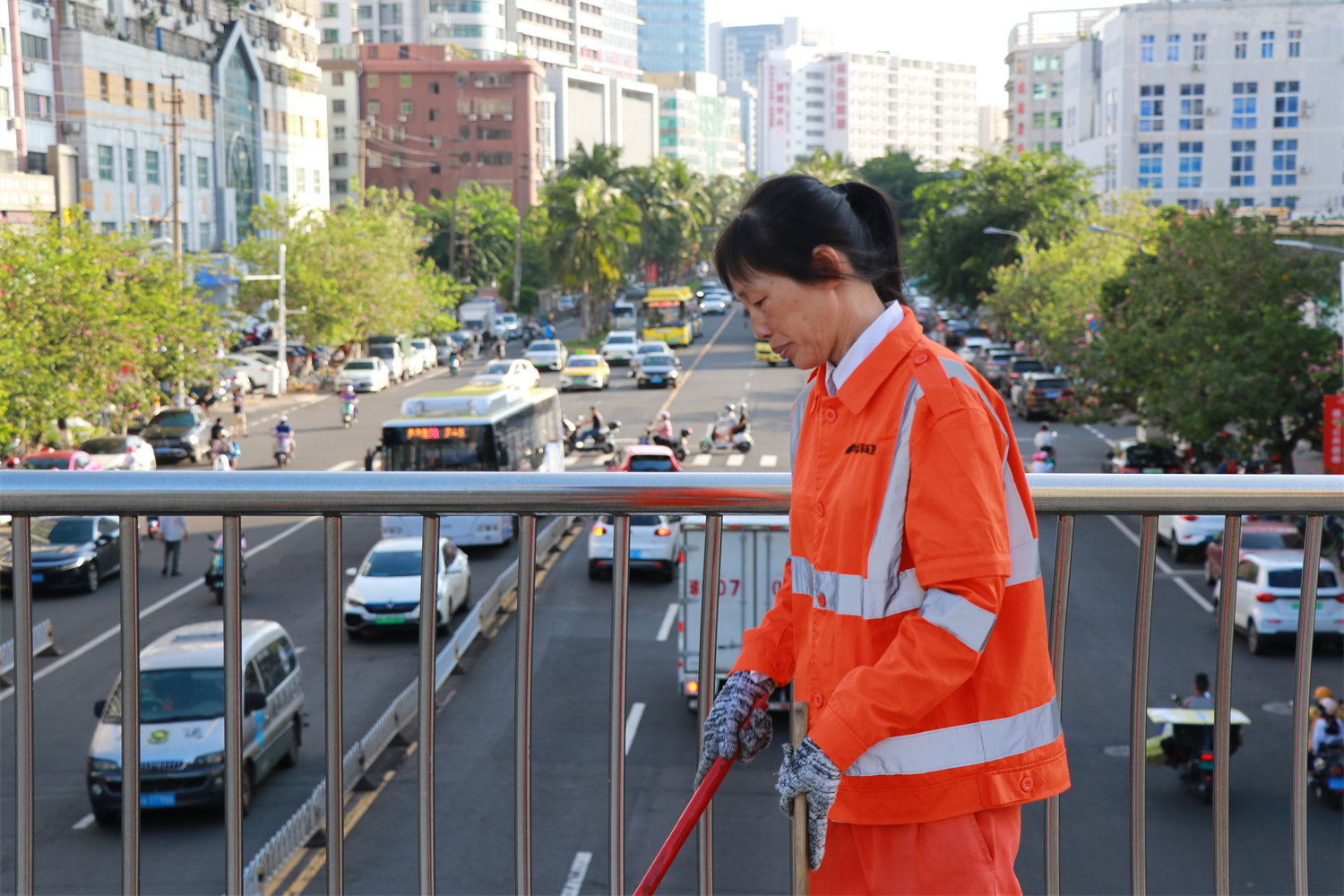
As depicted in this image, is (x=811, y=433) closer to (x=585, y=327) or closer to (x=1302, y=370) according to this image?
(x=1302, y=370)

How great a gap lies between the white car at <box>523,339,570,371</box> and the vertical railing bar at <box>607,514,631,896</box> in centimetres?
5752

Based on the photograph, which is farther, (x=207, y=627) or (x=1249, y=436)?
(x=1249, y=436)

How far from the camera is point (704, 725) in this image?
2473mm

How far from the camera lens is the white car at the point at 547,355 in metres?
60.9

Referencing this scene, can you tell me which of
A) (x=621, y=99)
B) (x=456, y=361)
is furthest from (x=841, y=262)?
(x=621, y=99)

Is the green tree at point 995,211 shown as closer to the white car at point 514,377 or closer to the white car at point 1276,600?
the white car at point 514,377

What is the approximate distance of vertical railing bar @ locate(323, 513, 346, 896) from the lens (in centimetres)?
277

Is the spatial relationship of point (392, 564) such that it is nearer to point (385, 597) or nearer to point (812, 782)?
point (385, 597)

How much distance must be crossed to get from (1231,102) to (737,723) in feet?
311

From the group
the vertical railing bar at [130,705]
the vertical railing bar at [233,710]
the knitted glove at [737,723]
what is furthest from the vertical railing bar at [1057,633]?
the vertical railing bar at [130,705]

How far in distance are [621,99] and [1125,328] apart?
134 metres

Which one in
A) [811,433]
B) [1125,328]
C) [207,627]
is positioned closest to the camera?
[811,433]

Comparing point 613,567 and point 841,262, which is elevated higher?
point 841,262

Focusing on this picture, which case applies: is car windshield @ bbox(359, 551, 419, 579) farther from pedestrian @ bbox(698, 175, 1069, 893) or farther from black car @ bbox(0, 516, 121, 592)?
pedestrian @ bbox(698, 175, 1069, 893)
